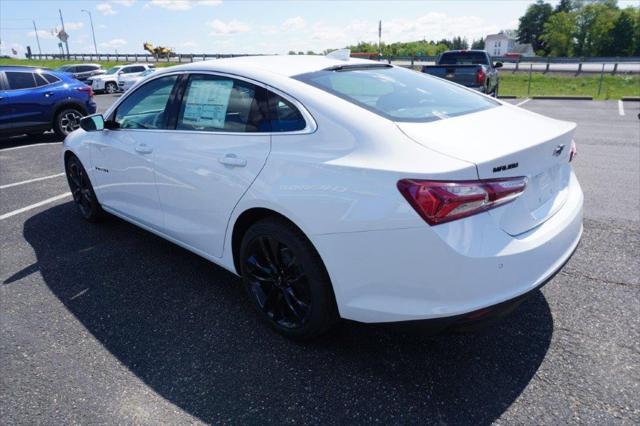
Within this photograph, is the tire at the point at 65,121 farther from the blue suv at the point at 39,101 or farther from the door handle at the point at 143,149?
the door handle at the point at 143,149

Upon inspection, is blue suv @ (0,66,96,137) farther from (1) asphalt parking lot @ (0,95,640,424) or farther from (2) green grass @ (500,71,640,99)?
(2) green grass @ (500,71,640,99)

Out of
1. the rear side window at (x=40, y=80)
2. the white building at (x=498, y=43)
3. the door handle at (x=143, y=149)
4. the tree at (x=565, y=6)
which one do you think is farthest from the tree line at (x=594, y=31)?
the door handle at (x=143, y=149)

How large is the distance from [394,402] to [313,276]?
74 cm

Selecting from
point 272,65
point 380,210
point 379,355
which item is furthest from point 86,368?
point 272,65

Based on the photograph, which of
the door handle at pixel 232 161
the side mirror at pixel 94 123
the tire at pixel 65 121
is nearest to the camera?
the door handle at pixel 232 161

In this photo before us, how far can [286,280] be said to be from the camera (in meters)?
2.73

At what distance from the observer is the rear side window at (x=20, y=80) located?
388 inches

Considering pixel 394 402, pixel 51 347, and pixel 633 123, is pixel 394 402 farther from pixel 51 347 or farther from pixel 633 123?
pixel 633 123

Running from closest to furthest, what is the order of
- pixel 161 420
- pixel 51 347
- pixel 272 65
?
pixel 161 420, pixel 51 347, pixel 272 65

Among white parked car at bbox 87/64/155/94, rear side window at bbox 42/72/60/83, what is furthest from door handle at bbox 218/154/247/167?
white parked car at bbox 87/64/155/94

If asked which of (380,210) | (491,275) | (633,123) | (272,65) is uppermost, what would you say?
(272,65)

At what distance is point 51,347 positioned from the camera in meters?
2.86

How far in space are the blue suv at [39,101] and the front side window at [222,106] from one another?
8393mm

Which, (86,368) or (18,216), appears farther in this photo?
(18,216)
